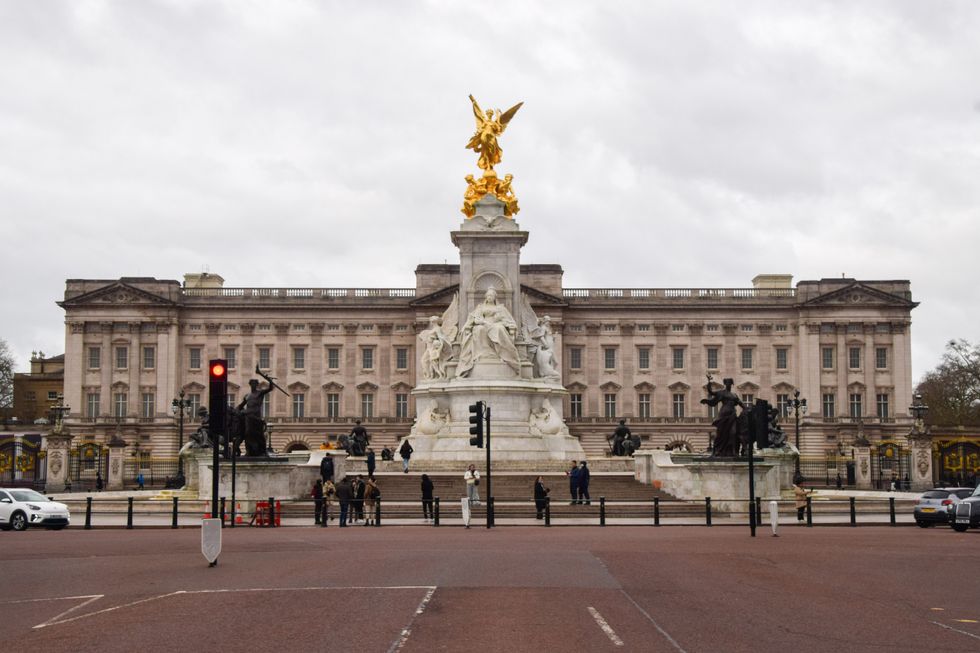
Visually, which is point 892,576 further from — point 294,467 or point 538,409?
point 538,409

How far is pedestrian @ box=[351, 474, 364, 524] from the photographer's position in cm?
3469

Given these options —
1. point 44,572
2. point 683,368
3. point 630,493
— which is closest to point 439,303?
point 683,368

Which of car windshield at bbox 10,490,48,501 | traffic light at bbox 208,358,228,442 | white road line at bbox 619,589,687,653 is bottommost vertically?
white road line at bbox 619,589,687,653

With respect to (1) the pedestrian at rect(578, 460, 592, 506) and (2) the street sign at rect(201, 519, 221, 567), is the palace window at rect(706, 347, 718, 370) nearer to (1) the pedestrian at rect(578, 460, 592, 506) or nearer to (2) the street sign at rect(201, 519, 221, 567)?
(1) the pedestrian at rect(578, 460, 592, 506)

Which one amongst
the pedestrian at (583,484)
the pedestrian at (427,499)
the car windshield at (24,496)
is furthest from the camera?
the pedestrian at (583,484)

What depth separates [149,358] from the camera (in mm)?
109062

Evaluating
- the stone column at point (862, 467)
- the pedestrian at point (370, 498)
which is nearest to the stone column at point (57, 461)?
the pedestrian at point (370, 498)

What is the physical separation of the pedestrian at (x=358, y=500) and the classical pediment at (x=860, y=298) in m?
79.3

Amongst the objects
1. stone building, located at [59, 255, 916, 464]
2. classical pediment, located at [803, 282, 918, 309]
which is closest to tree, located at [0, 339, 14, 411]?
stone building, located at [59, 255, 916, 464]

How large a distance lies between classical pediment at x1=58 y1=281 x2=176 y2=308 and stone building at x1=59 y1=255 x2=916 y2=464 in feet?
0.41

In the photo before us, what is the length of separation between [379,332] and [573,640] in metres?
98.2

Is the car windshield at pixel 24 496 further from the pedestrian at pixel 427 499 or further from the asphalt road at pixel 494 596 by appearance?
the pedestrian at pixel 427 499

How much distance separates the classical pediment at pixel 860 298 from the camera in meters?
108

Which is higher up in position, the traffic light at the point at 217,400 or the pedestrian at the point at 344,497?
the traffic light at the point at 217,400
